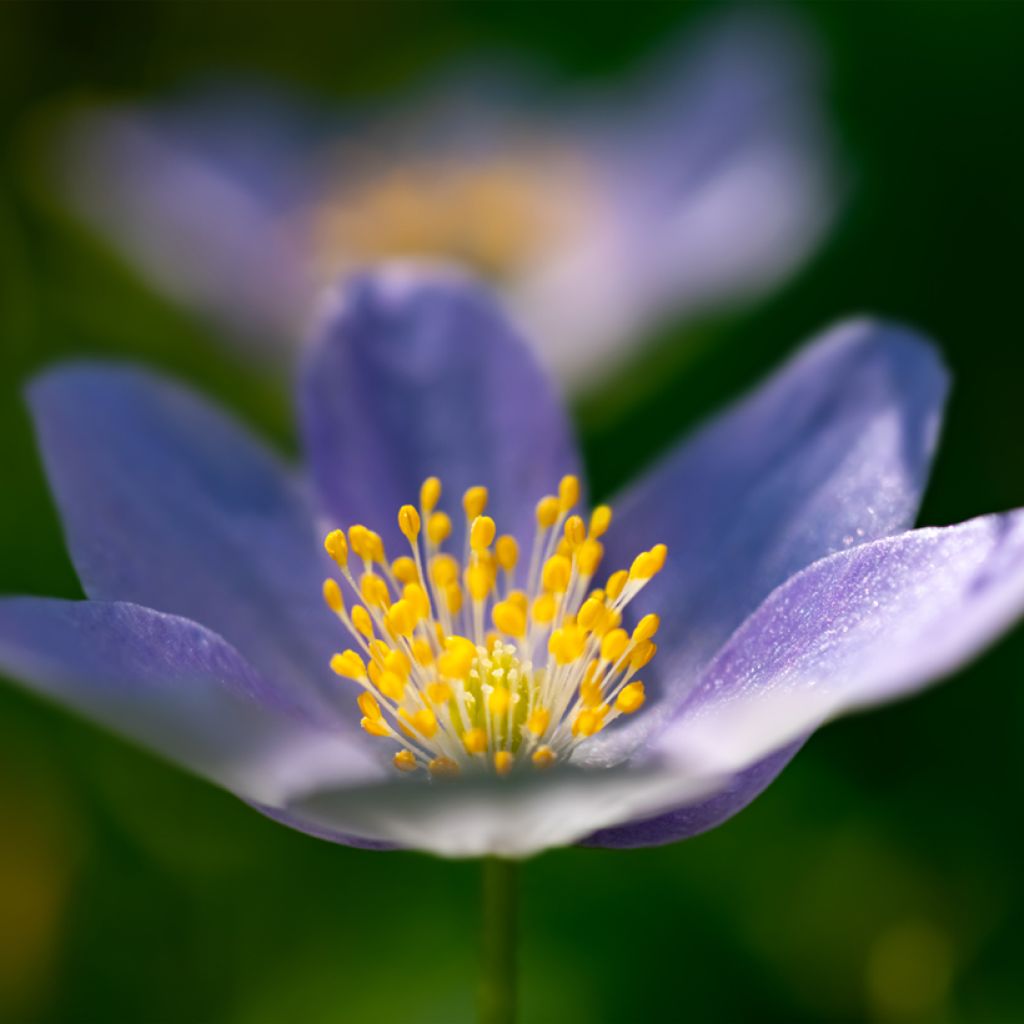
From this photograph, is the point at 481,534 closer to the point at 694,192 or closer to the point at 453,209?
the point at 694,192

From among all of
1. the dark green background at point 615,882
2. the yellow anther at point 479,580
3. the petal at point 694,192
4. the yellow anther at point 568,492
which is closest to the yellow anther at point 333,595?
the yellow anther at point 479,580

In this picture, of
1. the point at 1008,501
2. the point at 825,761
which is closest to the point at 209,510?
the point at 825,761

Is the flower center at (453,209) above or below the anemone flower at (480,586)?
above

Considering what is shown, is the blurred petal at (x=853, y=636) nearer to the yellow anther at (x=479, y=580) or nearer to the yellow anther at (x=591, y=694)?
the yellow anther at (x=591, y=694)

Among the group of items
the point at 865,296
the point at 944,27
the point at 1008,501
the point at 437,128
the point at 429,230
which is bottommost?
the point at 1008,501

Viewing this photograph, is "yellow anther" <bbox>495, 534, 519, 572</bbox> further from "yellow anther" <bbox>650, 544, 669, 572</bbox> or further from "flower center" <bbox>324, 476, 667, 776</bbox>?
"yellow anther" <bbox>650, 544, 669, 572</bbox>

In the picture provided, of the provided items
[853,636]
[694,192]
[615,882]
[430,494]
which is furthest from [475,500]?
[694,192]

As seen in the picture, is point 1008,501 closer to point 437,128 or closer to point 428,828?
point 428,828
